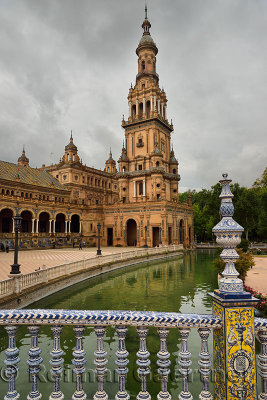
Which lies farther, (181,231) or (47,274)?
(181,231)

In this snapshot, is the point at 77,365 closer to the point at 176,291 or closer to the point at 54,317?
the point at 54,317

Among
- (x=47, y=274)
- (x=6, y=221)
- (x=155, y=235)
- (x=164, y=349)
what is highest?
(x=6, y=221)

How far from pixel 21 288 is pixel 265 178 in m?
57.0

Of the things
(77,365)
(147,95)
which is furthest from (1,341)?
(147,95)

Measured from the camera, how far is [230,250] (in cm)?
333

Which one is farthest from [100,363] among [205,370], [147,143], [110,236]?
[147,143]

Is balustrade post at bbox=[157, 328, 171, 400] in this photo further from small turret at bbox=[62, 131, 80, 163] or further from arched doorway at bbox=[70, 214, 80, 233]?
small turret at bbox=[62, 131, 80, 163]

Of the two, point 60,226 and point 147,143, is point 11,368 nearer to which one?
point 147,143

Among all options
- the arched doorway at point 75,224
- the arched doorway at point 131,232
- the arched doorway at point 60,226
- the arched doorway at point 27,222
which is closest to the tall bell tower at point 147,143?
the arched doorway at point 131,232

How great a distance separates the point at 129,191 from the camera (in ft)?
156

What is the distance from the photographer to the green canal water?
5.50 metres

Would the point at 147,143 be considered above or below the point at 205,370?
above

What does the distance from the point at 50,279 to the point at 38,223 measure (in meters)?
30.6

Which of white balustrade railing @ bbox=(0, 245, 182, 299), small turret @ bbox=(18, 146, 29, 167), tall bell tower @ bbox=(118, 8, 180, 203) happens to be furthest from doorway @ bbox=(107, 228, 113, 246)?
small turret @ bbox=(18, 146, 29, 167)
